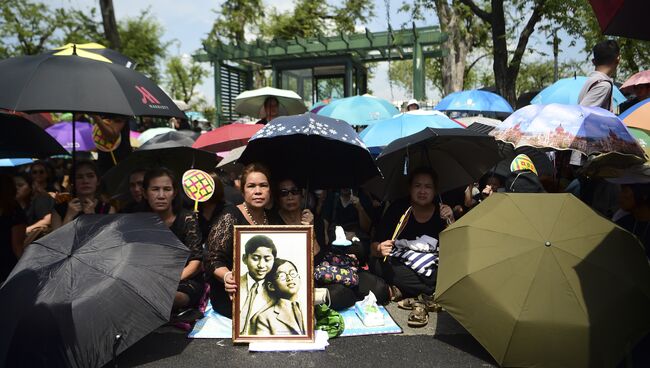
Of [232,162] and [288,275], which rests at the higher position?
[232,162]

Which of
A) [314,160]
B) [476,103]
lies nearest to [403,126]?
[314,160]

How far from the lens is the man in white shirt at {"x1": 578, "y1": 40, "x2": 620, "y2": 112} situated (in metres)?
4.78

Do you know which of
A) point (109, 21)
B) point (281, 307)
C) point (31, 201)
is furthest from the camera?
Answer: point (109, 21)

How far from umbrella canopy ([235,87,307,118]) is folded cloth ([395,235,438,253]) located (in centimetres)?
375

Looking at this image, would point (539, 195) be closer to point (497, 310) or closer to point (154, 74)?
point (497, 310)

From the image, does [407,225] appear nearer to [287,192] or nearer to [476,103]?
[287,192]

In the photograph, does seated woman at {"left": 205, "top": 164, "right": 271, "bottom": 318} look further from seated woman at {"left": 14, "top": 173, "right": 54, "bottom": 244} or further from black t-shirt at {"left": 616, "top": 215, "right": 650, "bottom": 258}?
black t-shirt at {"left": 616, "top": 215, "right": 650, "bottom": 258}

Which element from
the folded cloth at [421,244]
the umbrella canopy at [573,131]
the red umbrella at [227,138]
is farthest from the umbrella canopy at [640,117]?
the red umbrella at [227,138]

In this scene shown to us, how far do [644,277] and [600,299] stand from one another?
413 millimetres

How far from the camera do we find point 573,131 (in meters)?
3.54

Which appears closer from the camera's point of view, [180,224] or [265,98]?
[180,224]

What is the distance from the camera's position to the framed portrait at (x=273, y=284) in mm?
3459

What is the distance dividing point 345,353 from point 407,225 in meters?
1.57

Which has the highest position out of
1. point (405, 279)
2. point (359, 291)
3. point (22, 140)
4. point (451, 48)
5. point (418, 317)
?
point (451, 48)
